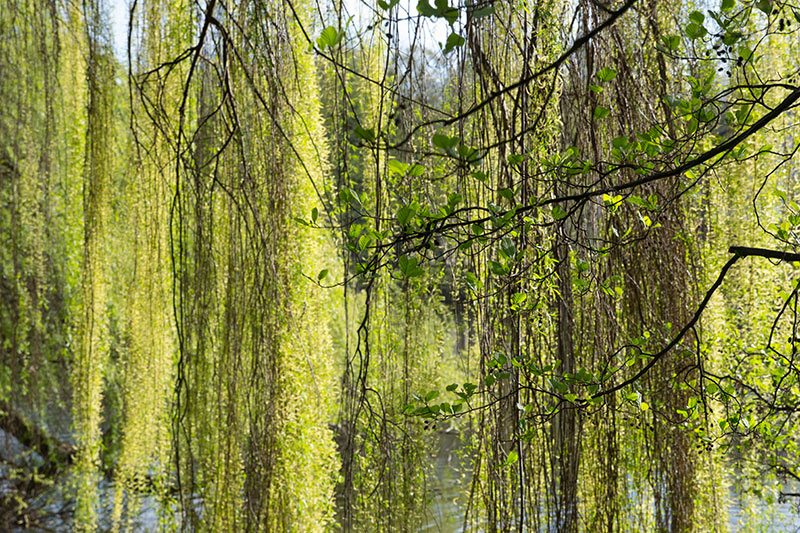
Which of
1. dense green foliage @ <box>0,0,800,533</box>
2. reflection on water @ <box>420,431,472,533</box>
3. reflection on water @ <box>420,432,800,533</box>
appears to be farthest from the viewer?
reflection on water @ <box>420,431,472,533</box>

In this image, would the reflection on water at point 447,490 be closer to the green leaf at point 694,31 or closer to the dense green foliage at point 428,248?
the dense green foliage at point 428,248

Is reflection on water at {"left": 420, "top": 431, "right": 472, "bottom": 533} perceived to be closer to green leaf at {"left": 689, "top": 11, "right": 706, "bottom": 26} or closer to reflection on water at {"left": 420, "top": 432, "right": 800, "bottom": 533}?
reflection on water at {"left": 420, "top": 432, "right": 800, "bottom": 533}

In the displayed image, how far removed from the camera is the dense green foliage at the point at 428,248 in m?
1.05

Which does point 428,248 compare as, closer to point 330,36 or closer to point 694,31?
point 330,36

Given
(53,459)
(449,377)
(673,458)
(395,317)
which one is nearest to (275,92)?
(673,458)

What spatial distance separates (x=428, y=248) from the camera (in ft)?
2.98

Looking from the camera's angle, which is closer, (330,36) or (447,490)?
(330,36)

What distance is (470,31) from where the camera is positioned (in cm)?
111

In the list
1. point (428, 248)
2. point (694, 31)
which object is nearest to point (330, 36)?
point (428, 248)

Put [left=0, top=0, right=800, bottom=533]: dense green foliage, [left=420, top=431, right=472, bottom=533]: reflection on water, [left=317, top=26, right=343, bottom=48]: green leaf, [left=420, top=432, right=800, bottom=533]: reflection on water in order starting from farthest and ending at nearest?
[left=420, top=431, right=472, bottom=533]: reflection on water
[left=420, top=432, right=800, bottom=533]: reflection on water
[left=0, top=0, right=800, bottom=533]: dense green foliage
[left=317, top=26, right=343, bottom=48]: green leaf

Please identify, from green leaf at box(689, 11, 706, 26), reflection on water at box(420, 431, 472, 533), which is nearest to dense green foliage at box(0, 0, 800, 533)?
green leaf at box(689, 11, 706, 26)

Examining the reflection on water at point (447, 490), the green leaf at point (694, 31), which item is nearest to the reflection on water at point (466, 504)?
the reflection on water at point (447, 490)

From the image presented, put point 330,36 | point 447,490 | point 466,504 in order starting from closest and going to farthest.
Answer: point 330,36 → point 466,504 → point 447,490

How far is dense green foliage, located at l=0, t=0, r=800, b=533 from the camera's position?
1051mm
